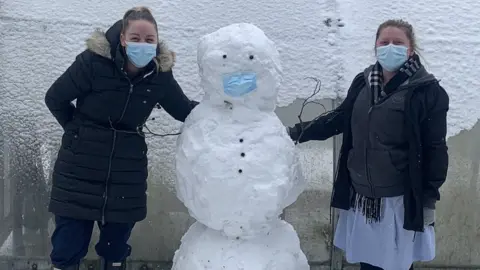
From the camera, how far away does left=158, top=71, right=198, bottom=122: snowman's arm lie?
291 centimetres

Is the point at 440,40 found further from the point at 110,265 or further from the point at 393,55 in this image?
the point at 110,265

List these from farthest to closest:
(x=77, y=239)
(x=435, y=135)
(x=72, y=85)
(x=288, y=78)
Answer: (x=288, y=78) < (x=77, y=239) < (x=72, y=85) < (x=435, y=135)

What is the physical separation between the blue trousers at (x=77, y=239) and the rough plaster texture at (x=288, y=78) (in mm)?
605

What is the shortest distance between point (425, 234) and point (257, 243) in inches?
30.2

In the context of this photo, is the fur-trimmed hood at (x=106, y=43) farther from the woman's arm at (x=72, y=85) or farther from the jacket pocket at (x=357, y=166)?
the jacket pocket at (x=357, y=166)

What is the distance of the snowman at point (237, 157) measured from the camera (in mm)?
2650

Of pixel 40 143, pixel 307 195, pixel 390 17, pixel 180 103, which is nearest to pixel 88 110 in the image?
pixel 180 103

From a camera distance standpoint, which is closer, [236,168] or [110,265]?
[236,168]

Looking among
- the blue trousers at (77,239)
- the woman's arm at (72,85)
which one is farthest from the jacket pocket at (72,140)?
the blue trousers at (77,239)

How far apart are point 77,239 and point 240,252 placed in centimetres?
77

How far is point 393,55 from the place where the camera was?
2.66 meters

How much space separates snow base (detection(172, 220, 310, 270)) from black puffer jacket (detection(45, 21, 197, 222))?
336 millimetres

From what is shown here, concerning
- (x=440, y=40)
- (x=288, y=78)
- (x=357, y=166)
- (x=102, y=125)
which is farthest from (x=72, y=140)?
(x=440, y=40)

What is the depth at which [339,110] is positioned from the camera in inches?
119
